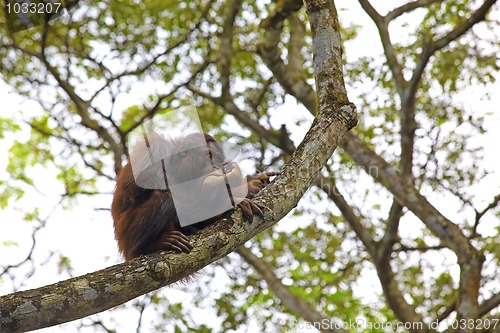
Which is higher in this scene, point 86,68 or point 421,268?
point 86,68

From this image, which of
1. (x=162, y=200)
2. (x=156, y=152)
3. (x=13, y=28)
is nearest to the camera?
(x=162, y=200)

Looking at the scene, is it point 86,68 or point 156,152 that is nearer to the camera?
point 156,152

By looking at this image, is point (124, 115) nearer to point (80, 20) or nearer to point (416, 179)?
point (80, 20)

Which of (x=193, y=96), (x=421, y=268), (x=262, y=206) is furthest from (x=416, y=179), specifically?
(x=262, y=206)

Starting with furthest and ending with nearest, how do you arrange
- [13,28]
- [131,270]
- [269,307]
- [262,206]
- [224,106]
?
1. [269,307]
2. [224,106]
3. [13,28]
4. [262,206]
5. [131,270]

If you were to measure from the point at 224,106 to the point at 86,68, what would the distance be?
1.89m

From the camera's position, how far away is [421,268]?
904 centimetres

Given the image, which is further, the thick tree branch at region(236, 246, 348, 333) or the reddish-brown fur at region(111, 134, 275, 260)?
the thick tree branch at region(236, 246, 348, 333)

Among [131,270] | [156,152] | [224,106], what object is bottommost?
[131,270]

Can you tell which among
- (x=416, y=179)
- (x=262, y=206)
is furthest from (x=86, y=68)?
(x=262, y=206)

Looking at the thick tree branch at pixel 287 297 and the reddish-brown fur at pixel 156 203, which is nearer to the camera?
the reddish-brown fur at pixel 156 203

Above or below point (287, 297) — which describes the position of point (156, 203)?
below

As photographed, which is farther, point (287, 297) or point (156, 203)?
point (287, 297)

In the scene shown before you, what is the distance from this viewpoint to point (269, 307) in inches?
344
